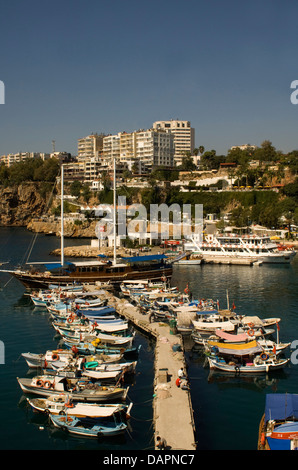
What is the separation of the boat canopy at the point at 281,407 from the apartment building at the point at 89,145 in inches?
4805

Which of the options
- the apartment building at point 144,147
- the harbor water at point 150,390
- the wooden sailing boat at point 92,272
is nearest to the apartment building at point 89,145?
the apartment building at point 144,147

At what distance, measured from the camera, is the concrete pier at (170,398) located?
43.7 ft

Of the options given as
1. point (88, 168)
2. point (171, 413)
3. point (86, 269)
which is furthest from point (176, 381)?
point (88, 168)

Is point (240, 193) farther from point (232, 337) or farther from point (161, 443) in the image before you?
point (161, 443)

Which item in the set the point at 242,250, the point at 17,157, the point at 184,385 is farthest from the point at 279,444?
the point at 17,157

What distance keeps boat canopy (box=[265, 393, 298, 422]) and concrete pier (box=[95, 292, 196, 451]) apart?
2561 mm

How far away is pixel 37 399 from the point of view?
16.6 metres

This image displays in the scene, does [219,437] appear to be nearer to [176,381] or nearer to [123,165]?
[176,381]

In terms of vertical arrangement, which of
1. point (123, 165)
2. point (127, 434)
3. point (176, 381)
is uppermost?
point (123, 165)

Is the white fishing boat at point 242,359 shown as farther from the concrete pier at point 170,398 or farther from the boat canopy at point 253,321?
the boat canopy at point 253,321

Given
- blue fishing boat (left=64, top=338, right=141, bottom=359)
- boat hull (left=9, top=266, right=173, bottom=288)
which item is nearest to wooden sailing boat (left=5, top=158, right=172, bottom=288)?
boat hull (left=9, top=266, right=173, bottom=288)
